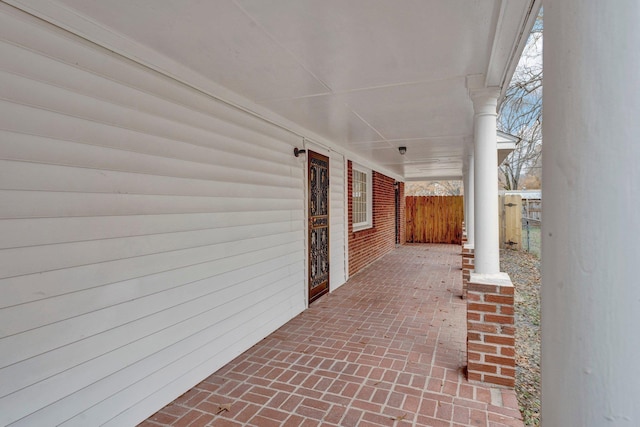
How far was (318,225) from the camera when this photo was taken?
527 cm

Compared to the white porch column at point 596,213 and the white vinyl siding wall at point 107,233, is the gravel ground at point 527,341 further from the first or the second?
the white vinyl siding wall at point 107,233

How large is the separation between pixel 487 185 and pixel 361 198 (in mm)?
5013

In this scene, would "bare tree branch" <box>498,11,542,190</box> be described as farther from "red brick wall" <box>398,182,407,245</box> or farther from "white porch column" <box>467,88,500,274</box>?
"red brick wall" <box>398,182,407,245</box>

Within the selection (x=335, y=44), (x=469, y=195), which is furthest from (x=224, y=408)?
(x=469, y=195)

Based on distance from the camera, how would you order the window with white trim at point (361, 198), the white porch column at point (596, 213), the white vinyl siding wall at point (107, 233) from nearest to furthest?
the white porch column at point (596, 213), the white vinyl siding wall at point (107, 233), the window with white trim at point (361, 198)

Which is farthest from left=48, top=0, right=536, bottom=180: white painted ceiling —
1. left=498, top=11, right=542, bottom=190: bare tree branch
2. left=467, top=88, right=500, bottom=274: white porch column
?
left=498, top=11, right=542, bottom=190: bare tree branch

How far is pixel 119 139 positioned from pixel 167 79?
648 mm

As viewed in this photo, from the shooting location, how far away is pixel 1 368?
1.64m

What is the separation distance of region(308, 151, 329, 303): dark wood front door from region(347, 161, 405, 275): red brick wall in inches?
48.4

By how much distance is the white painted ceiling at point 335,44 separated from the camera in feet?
5.99

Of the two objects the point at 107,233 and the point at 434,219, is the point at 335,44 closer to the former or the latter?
the point at 107,233

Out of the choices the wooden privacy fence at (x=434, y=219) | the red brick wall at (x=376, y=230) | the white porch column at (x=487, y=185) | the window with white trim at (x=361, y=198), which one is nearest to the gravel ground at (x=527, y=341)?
the white porch column at (x=487, y=185)

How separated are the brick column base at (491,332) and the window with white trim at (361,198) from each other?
4264 mm

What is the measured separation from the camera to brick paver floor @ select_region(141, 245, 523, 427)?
Result: 94.7 inches
